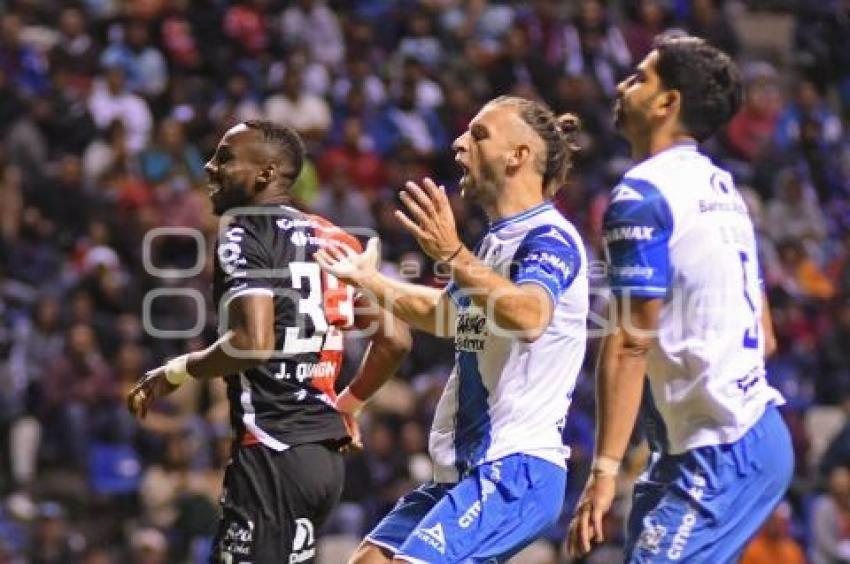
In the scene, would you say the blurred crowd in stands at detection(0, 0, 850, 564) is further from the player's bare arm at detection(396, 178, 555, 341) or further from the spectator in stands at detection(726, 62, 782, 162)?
the player's bare arm at detection(396, 178, 555, 341)

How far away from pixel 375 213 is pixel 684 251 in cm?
990

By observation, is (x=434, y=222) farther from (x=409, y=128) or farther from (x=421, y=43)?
(x=421, y=43)

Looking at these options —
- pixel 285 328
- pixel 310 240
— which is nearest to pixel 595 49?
pixel 310 240

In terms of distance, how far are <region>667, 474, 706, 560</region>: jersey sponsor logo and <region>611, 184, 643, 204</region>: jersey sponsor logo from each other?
0.99 metres

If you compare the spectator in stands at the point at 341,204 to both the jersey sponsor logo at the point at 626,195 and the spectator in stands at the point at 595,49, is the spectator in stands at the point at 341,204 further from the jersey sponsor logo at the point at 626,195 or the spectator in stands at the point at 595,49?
the jersey sponsor logo at the point at 626,195

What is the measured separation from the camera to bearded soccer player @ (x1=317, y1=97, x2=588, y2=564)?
6.10 m

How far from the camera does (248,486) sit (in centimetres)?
666

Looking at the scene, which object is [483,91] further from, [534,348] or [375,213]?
[534,348]

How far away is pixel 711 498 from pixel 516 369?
0.96 metres

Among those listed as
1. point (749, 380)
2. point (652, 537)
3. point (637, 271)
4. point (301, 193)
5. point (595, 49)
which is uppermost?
point (595, 49)

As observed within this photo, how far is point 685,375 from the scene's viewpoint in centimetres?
599

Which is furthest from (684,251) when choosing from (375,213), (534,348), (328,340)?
(375,213)

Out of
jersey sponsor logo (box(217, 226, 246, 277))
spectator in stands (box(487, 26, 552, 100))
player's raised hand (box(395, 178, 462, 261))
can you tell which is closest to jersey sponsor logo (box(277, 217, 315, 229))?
jersey sponsor logo (box(217, 226, 246, 277))

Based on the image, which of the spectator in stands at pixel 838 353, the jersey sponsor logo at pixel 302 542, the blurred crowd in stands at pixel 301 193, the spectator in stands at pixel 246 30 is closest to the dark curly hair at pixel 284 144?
the jersey sponsor logo at pixel 302 542
